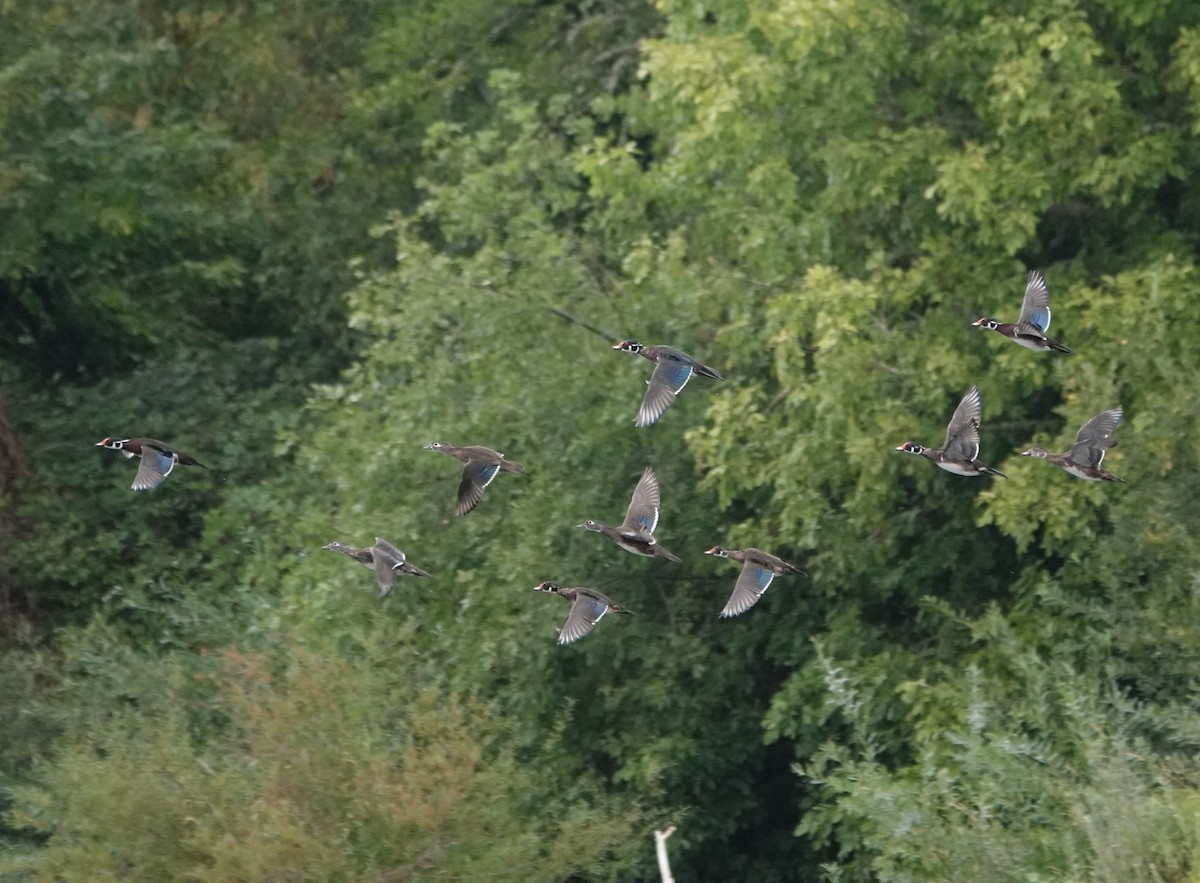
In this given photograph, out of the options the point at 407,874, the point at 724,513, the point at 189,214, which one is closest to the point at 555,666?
the point at 724,513

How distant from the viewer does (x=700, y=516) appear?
15.4 metres

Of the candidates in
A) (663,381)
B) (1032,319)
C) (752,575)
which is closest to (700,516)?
(752,575)

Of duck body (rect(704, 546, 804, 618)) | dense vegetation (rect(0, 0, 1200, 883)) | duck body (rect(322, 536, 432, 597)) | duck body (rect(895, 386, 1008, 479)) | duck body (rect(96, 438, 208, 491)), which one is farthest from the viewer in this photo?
duck body (rect(322, 536, 432, 597))

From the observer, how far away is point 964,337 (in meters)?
14.5

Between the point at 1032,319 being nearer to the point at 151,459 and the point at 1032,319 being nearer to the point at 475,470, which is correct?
the point at 475,470

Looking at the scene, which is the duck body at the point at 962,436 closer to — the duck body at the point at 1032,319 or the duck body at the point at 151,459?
the duck body at the point at 1032,319

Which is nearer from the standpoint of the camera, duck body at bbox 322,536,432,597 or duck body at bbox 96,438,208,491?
duck body at bbox 96,438,208,491

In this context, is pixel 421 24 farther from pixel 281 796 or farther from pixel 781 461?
pixel 281 796

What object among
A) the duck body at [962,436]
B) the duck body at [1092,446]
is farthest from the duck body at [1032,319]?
the duck body at [1092,446]

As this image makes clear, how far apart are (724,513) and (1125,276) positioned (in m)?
3.51

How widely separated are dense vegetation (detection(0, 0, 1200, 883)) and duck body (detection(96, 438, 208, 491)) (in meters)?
1.47

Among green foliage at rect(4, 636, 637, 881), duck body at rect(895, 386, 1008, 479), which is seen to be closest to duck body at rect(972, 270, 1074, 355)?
duck body at rect(895, 386, 1008, 479)

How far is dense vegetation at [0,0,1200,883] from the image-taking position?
12500mm

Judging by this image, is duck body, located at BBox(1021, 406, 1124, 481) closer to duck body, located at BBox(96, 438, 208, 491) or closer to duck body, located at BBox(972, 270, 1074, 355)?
duck body, located at BBox(972, 270, 1074, 355)
